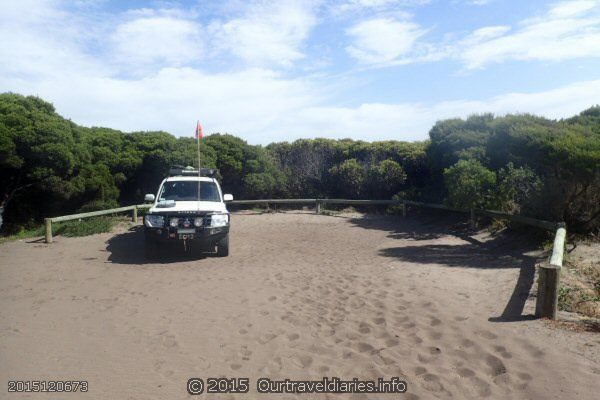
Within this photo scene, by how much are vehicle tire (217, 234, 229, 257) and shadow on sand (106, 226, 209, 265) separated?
409 millimetres

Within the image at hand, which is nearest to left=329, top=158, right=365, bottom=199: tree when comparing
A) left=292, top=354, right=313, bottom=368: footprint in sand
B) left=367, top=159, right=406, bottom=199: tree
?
left=367, top=159, right=406, bottom=199: tree

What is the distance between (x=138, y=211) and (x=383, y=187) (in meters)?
10.9

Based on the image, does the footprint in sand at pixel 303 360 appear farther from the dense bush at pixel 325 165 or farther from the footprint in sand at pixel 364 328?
the dense bush at pixel 325 165

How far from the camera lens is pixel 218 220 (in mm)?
9602

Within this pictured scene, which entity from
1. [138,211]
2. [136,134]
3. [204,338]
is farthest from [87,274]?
[136,134]

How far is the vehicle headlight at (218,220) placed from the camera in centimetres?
952

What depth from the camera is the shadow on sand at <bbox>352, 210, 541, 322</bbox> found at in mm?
6498

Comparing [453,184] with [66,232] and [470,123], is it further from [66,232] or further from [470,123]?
→ [66,232]

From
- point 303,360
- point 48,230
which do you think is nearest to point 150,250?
point 48,230

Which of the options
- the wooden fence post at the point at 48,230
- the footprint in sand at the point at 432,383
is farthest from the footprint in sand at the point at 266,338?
the wooden fence post at the point at 48,230

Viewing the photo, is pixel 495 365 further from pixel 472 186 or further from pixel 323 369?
pixel 472 186

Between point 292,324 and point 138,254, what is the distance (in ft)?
21.1

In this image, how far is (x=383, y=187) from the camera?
20625 mm

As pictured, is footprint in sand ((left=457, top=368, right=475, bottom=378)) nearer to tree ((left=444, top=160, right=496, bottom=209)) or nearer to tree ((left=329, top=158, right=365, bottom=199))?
tree ((left=444, top=160, right=496, bottom=209))
